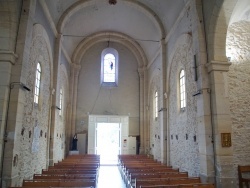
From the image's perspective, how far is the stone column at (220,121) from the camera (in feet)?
22.1

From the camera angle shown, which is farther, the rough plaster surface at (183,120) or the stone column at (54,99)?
the stone column at (54,99)

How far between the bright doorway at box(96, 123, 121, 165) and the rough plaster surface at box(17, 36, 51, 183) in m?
7.38

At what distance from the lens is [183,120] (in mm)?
9398

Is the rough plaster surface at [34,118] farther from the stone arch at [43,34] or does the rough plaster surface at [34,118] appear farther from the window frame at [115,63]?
the window frame at [115,63]

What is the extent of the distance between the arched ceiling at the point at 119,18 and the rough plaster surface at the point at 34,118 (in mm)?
2376

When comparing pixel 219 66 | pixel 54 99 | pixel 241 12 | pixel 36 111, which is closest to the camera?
pixel 219 66

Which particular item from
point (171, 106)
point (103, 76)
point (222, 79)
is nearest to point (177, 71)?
point (171, 106)

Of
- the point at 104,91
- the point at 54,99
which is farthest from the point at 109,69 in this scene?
the point at 54,99

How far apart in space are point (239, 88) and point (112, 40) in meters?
11.7

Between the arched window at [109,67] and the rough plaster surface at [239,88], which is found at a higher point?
the arched window at [109,67]

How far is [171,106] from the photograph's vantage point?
11.2 m

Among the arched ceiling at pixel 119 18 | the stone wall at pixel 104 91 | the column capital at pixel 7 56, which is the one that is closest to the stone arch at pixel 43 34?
the arched ceiling at pixel 119 18

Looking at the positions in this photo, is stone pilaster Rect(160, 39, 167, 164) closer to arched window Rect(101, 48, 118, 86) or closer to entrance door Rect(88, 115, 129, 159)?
entrance door Rect(88, 115, 129, 159)

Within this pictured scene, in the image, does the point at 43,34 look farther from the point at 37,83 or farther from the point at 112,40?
the point at 112,40
